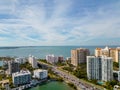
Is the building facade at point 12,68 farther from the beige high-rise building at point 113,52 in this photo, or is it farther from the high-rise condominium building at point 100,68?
the beige high-rise building at point 113,52

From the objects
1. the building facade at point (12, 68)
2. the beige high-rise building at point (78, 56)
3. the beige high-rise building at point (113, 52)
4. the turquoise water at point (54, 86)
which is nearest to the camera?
the turquoise water at point (54, 86)

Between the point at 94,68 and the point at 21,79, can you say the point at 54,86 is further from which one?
the point at 94,68

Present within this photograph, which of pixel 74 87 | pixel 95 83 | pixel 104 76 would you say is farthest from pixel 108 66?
pixel 74 87

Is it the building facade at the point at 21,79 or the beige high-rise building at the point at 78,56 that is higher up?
the beige high-rise building at the point at 78,56

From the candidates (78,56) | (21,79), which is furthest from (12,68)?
(78,56)

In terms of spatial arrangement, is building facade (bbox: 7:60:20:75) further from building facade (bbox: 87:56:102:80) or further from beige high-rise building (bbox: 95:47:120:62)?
beige high-rise building (bbox: 95:47:120:62)

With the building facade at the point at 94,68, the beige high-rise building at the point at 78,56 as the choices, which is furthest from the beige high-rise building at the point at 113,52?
the building facade at the point at 94,68

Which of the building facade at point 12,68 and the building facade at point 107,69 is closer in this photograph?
the building facade at point 107,69

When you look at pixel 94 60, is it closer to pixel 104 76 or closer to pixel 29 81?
pixel 104 76
